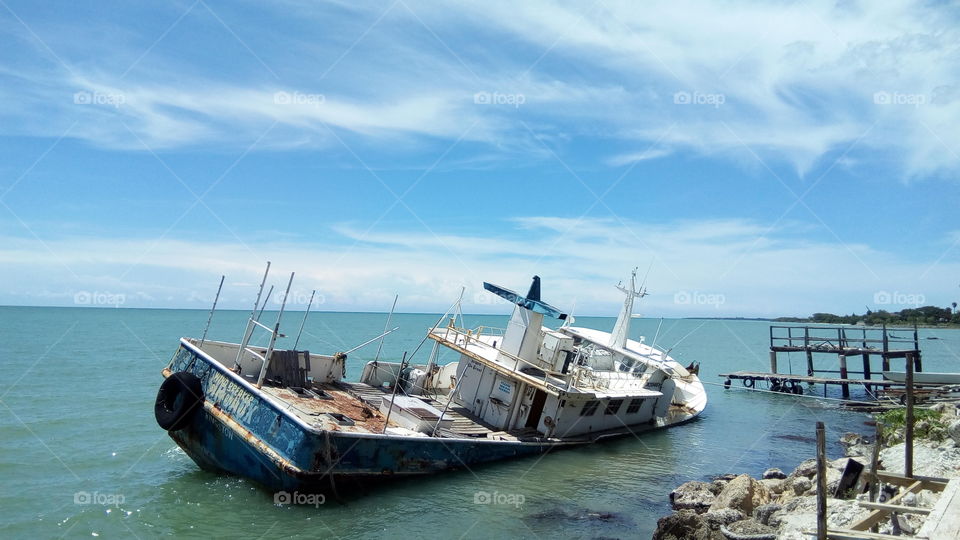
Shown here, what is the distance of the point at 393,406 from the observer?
61.0 feet

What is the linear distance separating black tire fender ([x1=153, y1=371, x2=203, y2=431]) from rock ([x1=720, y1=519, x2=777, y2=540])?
1246cm

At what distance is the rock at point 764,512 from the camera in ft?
47.1

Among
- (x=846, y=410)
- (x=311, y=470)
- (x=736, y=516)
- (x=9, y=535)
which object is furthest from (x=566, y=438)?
(x=846, y=410)

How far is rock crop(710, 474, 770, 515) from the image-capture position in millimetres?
15125

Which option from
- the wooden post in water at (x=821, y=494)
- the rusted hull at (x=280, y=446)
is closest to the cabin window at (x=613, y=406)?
the rusted hull at (x=280, y=446)

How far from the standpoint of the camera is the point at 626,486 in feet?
62.0

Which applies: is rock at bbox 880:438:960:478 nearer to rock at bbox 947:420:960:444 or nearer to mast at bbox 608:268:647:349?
rock at bbox 947:420:960:444

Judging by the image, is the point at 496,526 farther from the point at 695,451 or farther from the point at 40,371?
the point at 40,371

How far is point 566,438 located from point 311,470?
10256 millimetres

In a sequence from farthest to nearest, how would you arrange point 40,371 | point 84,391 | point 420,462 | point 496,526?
point 40,371
point 84,391
point 420,462
point 496,526
